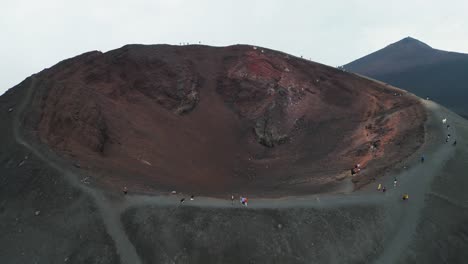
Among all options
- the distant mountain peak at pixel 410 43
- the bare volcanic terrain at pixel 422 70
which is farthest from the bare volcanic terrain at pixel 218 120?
the distant mountain peak at pixel 410 43

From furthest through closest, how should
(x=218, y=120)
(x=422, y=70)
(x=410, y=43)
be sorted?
(x=410, y=43)
(x=422, y=70)
(x=218, y=120)

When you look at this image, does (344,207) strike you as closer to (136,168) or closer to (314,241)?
(314,241)

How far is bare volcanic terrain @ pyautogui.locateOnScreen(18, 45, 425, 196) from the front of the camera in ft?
124

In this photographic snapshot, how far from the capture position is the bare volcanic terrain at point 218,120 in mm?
37688

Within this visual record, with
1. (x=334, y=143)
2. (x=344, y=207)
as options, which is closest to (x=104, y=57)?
(x=334, y=143)

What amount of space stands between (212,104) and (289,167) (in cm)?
1680

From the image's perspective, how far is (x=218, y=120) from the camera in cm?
5497

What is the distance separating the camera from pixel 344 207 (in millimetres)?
29609

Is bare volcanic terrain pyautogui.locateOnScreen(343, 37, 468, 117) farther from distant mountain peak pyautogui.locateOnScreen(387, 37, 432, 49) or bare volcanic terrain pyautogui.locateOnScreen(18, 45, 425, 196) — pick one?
bare volcanic terrain pyautogui.locateOnScreen(18, 45, 425, 196)

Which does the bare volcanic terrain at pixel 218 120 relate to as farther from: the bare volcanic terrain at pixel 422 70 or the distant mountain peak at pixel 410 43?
the distant mountain peak at pixel 410 43

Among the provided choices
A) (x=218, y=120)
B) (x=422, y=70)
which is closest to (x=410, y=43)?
(x=422, y=70)

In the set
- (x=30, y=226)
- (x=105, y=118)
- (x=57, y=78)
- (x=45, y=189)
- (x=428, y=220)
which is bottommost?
(x=428, y=220)

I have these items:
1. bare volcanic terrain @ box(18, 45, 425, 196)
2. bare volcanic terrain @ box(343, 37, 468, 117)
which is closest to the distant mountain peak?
bare volcanic terrain @ box(343, 37, 468, 117)

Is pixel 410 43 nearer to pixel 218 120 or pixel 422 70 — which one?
pixel 422 70
